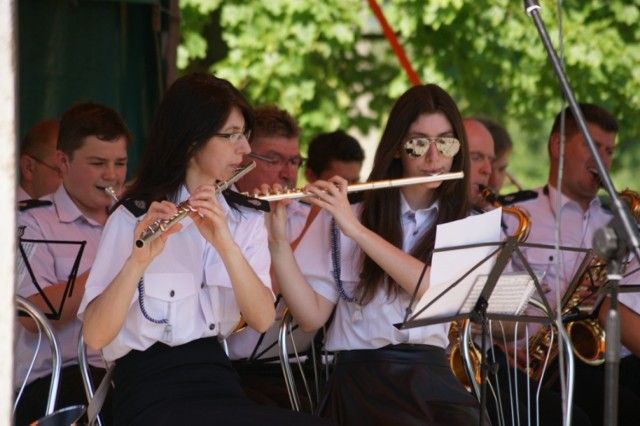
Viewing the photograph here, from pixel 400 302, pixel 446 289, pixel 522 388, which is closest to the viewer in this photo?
pixel 446 289

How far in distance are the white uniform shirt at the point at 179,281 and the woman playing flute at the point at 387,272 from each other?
185 mm

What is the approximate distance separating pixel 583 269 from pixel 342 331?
33.1 inches

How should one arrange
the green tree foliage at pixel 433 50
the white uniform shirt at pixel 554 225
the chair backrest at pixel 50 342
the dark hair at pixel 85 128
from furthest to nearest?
the green tree foliage at pixel 433 50 → the white uniform shirt at pixel 554 225 → the dark hair at pixel 85 128 → the chair backrest at pixel 50 342

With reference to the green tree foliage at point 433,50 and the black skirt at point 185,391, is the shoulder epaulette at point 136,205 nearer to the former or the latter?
the black skirt at point 185,391

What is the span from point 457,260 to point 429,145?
0.76m

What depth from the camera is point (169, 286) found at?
3314 mm

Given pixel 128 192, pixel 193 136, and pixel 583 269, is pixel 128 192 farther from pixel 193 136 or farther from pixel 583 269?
pixel 583 269

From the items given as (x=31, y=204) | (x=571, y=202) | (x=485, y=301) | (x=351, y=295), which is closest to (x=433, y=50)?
(x=571, y=202)

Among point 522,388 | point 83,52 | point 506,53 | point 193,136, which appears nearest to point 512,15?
point 506,53

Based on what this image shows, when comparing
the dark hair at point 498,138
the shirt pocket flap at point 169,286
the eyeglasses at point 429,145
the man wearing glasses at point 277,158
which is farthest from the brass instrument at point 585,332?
the dark hair at point 498,138

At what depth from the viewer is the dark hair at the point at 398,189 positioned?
3.79m

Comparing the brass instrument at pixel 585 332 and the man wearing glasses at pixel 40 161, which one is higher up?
the man wearing glasses at pixel 40 161

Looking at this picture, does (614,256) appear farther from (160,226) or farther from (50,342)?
(50,342)

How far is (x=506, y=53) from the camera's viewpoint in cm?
971
